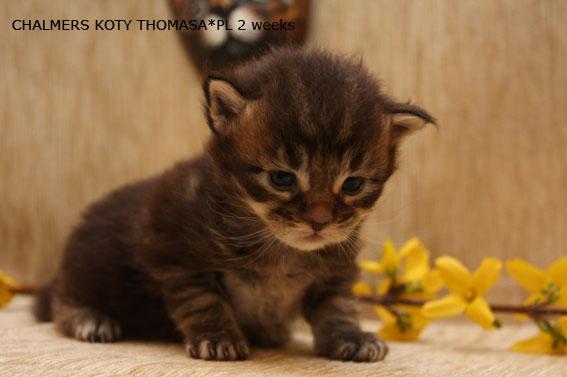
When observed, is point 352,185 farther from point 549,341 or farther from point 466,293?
point 549,341

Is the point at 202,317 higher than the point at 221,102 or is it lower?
lower

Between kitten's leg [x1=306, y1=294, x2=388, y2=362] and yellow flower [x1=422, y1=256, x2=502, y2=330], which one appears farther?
yellow flower [x1=422, y1=256, x2=502, y2=330]

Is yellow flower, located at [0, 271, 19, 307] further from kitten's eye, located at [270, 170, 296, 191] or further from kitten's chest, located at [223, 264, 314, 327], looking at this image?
kitten's eye, located at [270, 170, 296, 191]

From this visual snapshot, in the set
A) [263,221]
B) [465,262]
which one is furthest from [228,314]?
[465,262]

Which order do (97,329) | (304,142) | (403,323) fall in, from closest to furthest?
(304,142) < (97,329) < (403,323)

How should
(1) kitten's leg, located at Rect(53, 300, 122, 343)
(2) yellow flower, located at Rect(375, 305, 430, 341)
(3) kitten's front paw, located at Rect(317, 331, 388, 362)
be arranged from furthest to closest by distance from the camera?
(2) yellow flower, located at Rect(375, 305, 430, 341) < (1) kitten's leg, located at Rect(53, 300, 122, 343) < (3) kitten's front paw, located at Rect(317, 331, 388, 362)

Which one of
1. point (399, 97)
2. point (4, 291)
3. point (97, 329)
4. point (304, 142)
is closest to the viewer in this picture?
point (304, 142)

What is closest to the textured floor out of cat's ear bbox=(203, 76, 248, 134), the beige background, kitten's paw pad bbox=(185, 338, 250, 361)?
kitten's paw pad bbox=(185, 338, 250, 361)

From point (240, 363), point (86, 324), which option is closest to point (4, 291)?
point (86, 324)
